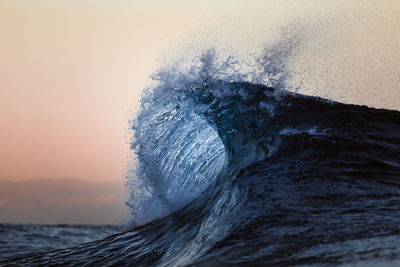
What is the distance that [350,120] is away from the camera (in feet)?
18.9

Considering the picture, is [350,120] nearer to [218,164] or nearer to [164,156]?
[218,164]

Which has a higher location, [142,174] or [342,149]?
[142,174]

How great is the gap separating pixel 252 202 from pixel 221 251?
962 millimetres

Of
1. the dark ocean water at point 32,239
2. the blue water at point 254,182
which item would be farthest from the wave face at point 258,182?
the dark ocean water at point 32,239

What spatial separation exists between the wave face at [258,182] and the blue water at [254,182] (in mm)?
15

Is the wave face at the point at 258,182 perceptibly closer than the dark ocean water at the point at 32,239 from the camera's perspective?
Yes

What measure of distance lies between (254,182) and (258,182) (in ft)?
0.13

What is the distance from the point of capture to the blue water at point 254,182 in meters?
2.71

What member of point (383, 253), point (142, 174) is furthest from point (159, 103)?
point (383, 253)

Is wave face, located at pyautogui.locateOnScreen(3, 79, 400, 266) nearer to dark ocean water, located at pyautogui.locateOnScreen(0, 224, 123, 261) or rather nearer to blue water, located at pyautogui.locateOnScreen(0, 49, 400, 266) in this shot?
blue water, located at pyautogui.locateOnScreen(0, 49, 400, 266)

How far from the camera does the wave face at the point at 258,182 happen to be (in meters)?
2.70

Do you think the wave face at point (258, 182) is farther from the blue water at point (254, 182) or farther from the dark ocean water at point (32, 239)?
the dark ocean water at point (32, 239)

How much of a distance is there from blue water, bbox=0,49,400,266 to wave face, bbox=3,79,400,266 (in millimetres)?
15

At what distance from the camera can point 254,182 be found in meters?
4.14
